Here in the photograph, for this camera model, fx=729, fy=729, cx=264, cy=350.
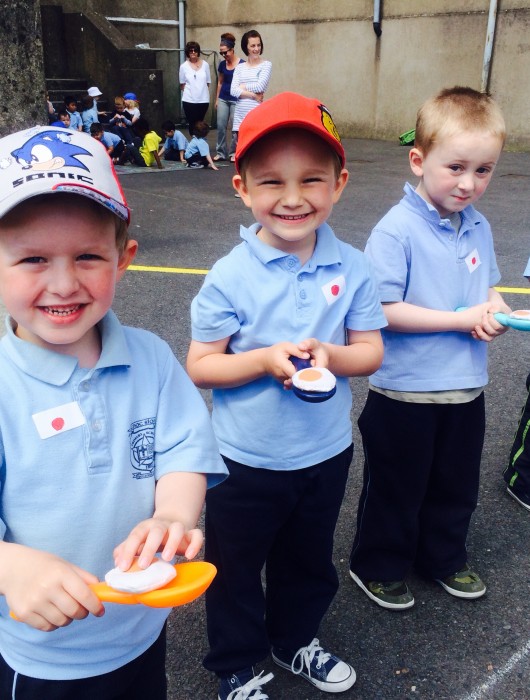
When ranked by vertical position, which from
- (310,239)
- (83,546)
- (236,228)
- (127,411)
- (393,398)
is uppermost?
(310,239)

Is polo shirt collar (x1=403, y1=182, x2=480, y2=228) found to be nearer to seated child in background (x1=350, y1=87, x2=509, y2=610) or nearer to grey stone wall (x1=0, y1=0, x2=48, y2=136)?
seated child in background (x1=350, y1=87, x2=509, y2=610)

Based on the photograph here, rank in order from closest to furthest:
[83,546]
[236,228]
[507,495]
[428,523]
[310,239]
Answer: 1. [83,546]
2. [310,239]
3. [428,523]
4. [507,495]
5. [236,228]

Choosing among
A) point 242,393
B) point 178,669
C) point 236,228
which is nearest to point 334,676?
point 178,669

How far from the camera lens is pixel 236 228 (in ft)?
23.6

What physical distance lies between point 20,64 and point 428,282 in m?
1.78

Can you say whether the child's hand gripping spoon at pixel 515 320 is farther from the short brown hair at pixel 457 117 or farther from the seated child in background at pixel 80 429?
the seated child in background at pixel 80 429

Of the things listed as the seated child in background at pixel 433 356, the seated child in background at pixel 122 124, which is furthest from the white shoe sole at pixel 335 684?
the seated child in background at pixel 122 124

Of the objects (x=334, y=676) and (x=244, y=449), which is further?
(x=334, y=676)

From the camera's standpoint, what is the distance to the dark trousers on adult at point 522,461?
2.97m

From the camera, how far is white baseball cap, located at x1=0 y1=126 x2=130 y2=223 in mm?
1208

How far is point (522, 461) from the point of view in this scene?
2990 mm

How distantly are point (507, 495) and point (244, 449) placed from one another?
1643mm

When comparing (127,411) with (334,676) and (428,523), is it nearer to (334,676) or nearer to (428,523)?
(334,676)

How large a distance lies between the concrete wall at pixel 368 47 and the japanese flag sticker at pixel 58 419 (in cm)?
1277
